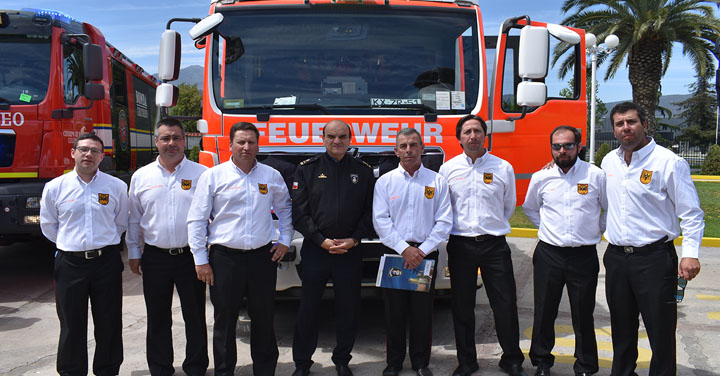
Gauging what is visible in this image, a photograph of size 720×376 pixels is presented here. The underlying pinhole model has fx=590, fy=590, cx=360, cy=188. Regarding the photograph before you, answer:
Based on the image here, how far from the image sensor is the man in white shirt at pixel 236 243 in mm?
3807

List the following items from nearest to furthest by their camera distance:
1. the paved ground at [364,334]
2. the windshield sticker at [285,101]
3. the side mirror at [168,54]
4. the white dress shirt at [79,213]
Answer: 1. the white dress shirt at [79,213]
2. the paved ground at [364,334]
3. the windshield sticker at [285,101]
4. the side mirror at [168,54]

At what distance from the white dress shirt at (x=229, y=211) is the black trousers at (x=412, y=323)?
0.96 m

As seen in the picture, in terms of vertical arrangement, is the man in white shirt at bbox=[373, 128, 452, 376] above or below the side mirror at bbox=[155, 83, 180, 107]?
below

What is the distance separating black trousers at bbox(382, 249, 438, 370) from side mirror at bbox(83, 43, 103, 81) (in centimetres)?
423

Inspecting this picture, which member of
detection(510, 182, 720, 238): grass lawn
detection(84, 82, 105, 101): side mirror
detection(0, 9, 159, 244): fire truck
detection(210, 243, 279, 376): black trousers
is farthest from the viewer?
detection(510, 182, 720, 238): grass lawn

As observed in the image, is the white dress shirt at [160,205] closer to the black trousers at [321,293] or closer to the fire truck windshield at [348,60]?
the black trousers at [321,293]

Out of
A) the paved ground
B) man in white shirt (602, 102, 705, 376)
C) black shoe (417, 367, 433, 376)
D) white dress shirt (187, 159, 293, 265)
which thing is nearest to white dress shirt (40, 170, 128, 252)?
white dress shirt (187, 159, 293, 265)

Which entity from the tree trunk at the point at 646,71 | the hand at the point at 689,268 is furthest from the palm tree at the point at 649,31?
the hand at the point at 689,268

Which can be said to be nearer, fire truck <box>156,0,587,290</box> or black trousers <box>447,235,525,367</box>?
black trousers <box>447,235,525,367</box>

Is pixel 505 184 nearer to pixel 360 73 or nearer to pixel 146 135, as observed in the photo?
pixel 360 73

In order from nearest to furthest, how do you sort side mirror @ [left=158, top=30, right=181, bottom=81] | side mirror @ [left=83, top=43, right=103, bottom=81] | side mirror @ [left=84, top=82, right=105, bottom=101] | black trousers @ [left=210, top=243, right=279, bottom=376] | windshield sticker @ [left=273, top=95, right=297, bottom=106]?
black trousers @ [left=210, top=243, right=279, bottom=376] < windshield sticker @ [left=273, top=95, right=297, bottom=106] < side mirror @ [left=158, top=30, right=181, bottom=81] < side mirror @ [left=83, top=43, right=103, bottom=81] < side mirror @ [left=84, top=82, right=105, bottom=101]

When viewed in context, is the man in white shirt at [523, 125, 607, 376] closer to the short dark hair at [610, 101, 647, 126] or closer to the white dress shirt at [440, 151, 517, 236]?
the white dress shirt at [440, 151, 517, 236]

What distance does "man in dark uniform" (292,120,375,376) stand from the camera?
4039 millimetres

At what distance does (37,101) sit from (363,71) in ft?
12.7
